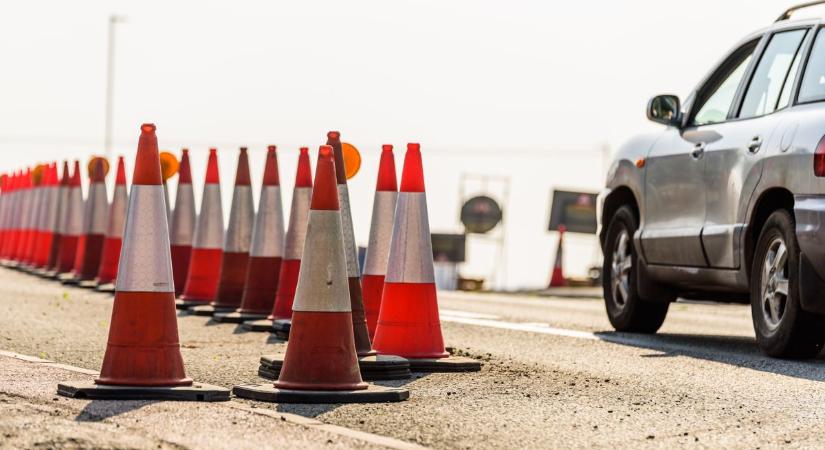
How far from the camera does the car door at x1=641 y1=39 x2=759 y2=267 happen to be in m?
11.6

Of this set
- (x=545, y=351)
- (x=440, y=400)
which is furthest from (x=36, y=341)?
(x=440, y=400)

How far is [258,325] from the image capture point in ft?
39.9

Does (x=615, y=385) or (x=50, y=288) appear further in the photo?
(x=50, y=288)

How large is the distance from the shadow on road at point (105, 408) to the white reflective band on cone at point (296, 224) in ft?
15.6

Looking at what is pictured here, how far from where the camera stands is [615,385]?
8.74 m

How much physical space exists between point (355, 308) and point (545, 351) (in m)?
1.83

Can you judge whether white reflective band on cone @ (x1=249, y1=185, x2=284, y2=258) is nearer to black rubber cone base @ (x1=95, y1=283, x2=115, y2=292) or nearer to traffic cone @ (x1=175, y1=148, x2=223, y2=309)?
traffic cone @ (x1=175, y1=148, x2=223, y2=309)

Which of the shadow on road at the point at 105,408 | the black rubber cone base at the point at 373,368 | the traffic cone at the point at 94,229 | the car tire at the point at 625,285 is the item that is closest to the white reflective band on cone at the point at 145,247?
the shadow on road at the point at 105,408

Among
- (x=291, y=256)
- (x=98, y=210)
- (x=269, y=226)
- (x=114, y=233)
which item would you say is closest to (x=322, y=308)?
(x=291, y=256)

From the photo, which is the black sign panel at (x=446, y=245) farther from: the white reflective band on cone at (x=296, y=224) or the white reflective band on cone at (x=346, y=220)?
the white reflective band on cone at (x=346, y=220)

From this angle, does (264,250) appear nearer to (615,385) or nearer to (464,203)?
(615,385)

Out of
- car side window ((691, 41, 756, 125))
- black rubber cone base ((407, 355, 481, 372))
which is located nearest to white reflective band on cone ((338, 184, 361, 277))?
black rubber cone base ((407, 355, 481, 372))

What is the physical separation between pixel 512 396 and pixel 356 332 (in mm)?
1351

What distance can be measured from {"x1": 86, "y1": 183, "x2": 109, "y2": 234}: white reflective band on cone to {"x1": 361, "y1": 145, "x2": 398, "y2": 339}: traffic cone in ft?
30.6
